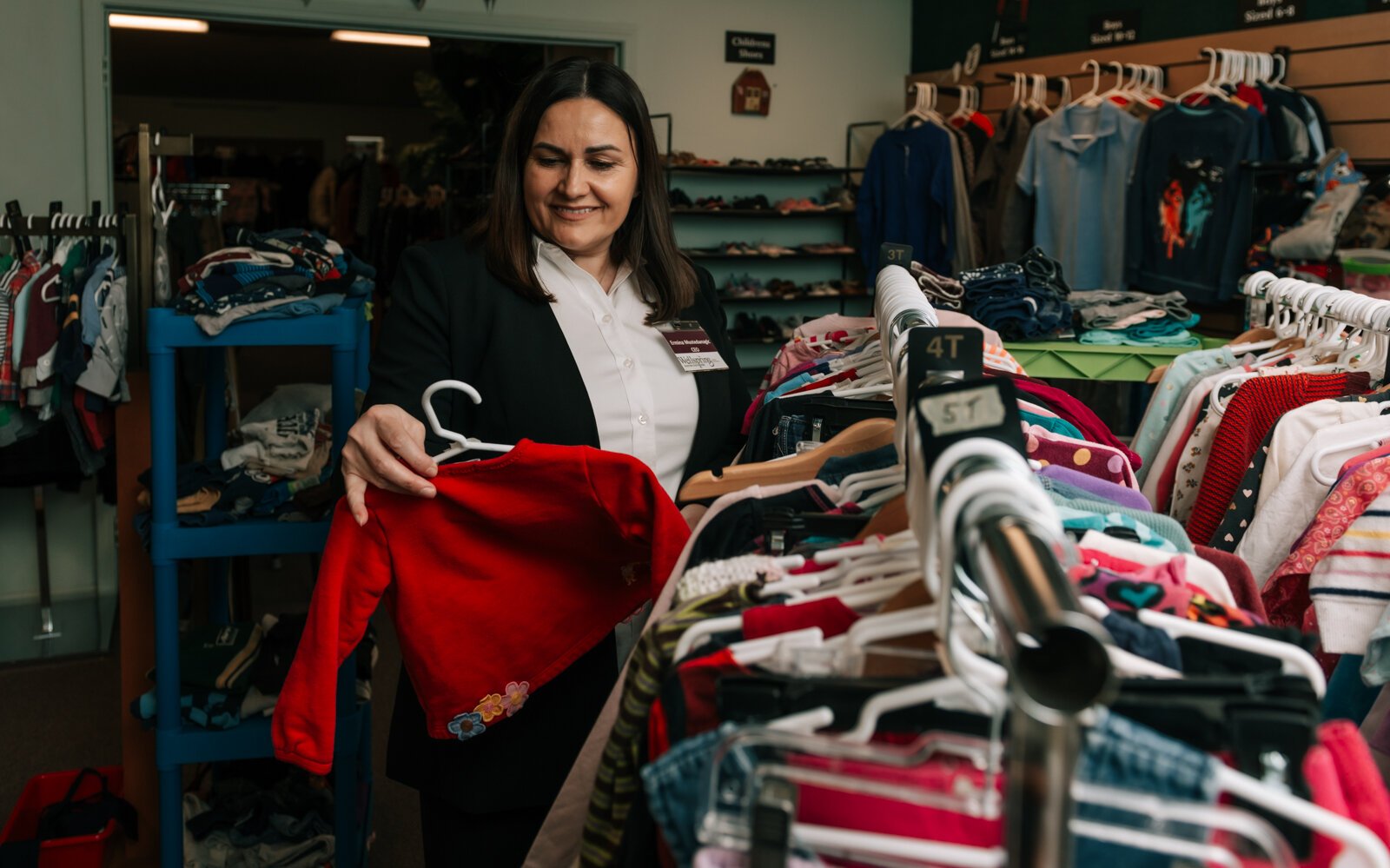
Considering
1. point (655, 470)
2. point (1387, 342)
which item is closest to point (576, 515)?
point (655, 470)

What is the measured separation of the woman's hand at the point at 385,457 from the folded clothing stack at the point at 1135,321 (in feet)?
7.27

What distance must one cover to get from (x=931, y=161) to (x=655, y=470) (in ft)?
15.0

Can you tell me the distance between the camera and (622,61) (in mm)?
6109

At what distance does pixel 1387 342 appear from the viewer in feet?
6.71

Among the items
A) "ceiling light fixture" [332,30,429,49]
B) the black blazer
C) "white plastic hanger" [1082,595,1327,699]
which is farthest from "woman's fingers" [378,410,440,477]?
"ceiling light fixture" [332,30,429,49]

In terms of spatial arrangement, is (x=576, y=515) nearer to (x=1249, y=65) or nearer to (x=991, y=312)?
(x=991, y=312)

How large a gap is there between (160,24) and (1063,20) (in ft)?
21.6

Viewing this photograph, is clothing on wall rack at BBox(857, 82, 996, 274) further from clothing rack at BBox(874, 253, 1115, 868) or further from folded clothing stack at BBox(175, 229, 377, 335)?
clothing rack at BBox(874, 253, 1115, 868)

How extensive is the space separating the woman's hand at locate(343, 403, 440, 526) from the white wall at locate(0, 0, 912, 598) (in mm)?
3857

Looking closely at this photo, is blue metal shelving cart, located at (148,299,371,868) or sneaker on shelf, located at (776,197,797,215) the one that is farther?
sneaker on shelf, located at (776,197,797,215)

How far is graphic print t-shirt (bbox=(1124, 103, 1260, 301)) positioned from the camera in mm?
4551

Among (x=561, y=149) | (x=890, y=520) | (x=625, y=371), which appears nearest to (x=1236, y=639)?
(x=890, y=520)

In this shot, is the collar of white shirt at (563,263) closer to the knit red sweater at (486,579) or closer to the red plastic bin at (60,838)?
the knit red sweater at (486,579)

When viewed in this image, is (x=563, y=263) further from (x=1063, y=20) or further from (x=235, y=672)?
(x=1063, y=20)
